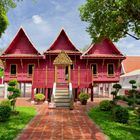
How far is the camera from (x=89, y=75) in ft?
82.8

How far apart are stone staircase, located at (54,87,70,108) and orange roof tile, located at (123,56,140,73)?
2638 cm

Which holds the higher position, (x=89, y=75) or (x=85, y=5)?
(x=85, y=5)

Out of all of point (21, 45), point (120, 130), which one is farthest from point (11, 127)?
point (21, 45)

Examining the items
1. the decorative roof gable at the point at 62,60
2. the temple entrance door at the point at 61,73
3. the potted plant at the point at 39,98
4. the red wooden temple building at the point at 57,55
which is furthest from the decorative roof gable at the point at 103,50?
the potted plant at the point at 39,98

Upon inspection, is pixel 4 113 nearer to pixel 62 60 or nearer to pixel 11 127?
pixel 11 127

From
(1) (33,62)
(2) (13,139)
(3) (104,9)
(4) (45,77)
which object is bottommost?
(2) (13,139)

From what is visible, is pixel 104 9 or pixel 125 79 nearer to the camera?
pixel 104 9

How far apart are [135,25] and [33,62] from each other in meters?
15.3

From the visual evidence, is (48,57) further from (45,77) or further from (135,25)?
(135,25)

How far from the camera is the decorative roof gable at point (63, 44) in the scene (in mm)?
28375

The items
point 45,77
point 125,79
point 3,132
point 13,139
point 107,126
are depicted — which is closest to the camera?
point 13,139

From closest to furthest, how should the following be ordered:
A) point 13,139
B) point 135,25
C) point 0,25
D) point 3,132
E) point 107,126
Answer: point 13,139
point 3,132
point 107,126
point 135,25
point 0,25

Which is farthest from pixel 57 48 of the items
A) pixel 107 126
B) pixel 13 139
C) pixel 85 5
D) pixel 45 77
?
pixel 13 139

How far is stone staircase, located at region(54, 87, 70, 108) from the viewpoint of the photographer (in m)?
20.3
